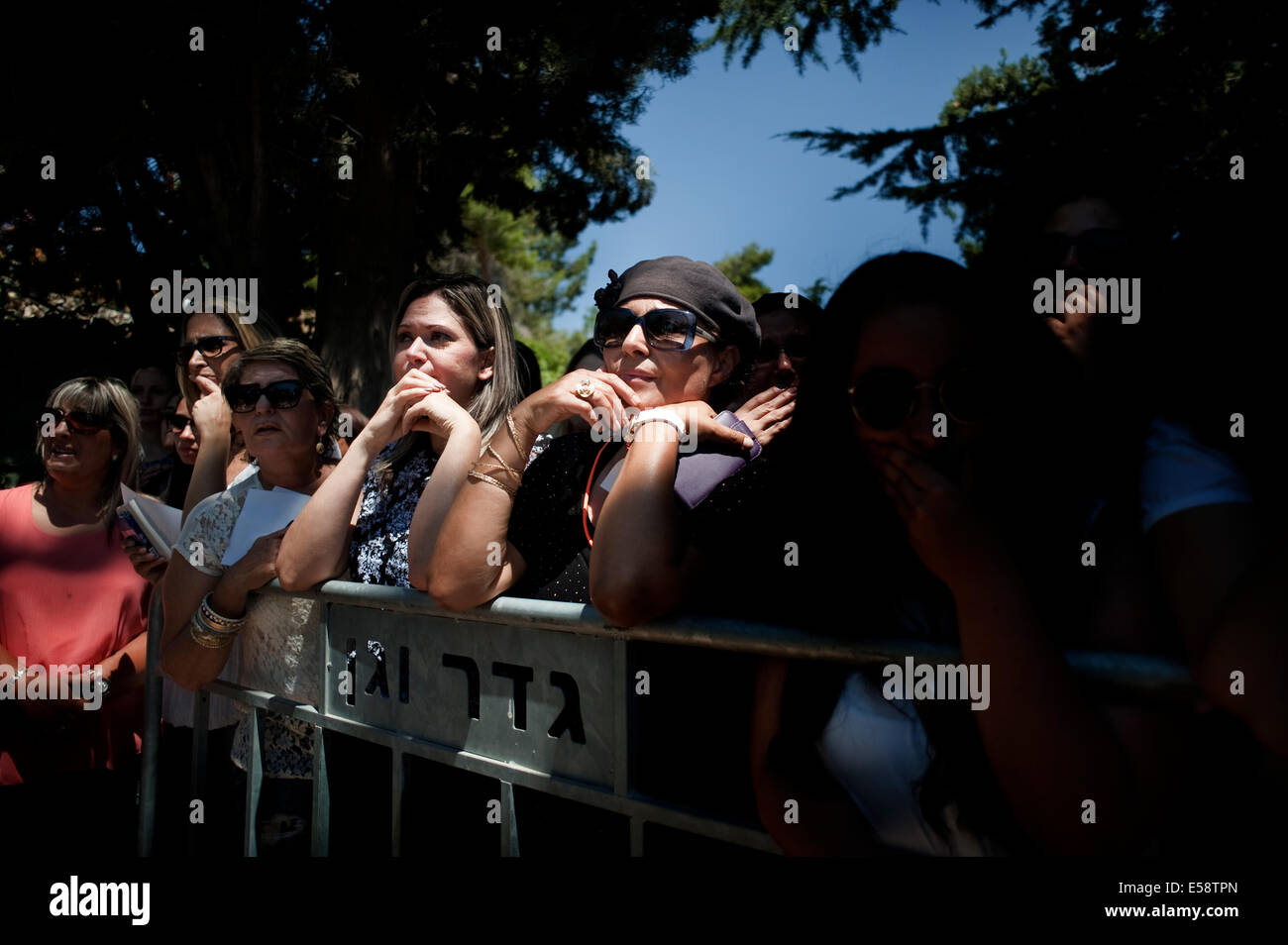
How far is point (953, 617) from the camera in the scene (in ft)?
4.71

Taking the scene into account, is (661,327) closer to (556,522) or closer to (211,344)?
(556,522)

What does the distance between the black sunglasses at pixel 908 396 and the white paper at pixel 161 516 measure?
8.78 feet

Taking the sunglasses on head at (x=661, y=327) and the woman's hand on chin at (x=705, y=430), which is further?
the sunglasses on head at (x=661, y=327)

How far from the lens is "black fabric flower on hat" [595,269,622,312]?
2434 mm

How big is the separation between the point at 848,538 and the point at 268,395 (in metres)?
2.17

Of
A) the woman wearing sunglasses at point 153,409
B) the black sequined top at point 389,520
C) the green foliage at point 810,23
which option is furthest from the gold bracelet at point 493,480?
the green foliage at point 810,23

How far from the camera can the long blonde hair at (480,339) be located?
2818 millimetres

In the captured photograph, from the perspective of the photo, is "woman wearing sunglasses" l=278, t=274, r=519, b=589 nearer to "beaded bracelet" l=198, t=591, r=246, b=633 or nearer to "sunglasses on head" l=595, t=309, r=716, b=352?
"beaded bracelet" l=198, t=591, r=246, b=633

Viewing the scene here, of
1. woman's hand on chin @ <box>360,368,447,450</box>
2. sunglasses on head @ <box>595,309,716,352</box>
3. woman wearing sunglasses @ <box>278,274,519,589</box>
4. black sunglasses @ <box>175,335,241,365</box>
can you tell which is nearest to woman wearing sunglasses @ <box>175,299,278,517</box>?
black sunglasses @ <box>175,335,241,365</box>

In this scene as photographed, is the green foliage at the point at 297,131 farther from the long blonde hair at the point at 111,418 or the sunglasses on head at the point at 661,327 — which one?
the sunglasses on head at the point at 661,327

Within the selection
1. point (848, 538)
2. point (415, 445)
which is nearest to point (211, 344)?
point (415, 445)
